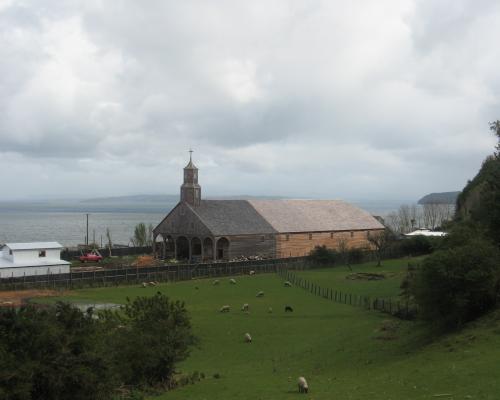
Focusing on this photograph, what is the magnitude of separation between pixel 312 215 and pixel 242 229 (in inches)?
562

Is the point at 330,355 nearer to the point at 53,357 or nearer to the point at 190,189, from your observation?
the point at 53,357

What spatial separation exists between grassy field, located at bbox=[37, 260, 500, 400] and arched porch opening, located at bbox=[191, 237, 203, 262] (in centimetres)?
2908

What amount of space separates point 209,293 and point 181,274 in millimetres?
10877

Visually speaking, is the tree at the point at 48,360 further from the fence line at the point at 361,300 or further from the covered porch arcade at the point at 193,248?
the covered porch arcade at the point at 193,248

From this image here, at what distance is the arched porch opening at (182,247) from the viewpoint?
78125mm

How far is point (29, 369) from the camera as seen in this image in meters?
16.5

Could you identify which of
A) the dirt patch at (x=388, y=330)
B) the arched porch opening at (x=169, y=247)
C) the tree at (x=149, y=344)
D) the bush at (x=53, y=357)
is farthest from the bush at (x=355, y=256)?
the bush at (x=53, y=357)

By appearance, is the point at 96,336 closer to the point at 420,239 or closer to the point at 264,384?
the point at 264,384

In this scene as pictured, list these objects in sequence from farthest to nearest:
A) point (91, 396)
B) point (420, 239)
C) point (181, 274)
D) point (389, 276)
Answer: point (420, 239) < point (181, 274) < point (389, 276) < point (91, 396)

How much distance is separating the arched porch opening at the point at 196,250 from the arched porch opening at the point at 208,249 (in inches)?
28.9

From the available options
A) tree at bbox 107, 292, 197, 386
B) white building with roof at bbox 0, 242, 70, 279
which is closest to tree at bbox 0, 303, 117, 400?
tree at bbox 107, 292, 197, 386

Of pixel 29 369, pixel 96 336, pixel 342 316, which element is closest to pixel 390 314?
pixel 342 316

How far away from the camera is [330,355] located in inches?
1078

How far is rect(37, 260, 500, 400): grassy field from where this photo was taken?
18.8 meters
